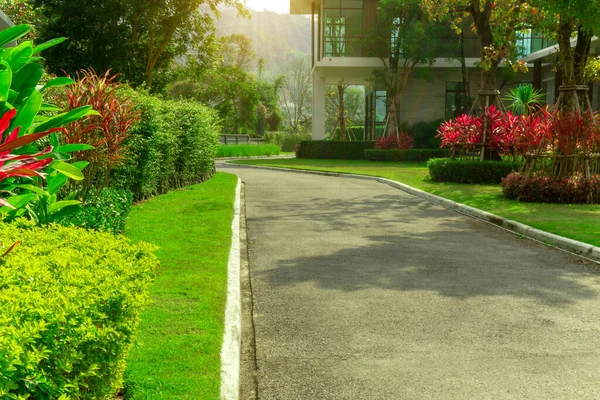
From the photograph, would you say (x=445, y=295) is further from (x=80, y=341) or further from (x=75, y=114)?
(x=80, y=341)

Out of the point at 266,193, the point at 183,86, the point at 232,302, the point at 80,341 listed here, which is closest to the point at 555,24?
the point at 266,193

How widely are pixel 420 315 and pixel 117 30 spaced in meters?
24.3

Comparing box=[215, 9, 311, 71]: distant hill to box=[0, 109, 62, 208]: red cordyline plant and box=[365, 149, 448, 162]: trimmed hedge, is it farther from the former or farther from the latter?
box=[0, 109, 62, 208]: red cordyline plant

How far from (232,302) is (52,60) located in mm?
24169

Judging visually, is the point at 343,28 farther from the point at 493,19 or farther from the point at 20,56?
the point at 20,56

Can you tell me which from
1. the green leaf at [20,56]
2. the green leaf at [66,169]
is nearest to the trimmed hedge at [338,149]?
the green leaf at [20,56]

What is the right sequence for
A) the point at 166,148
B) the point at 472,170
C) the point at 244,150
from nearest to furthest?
the point at 166,148, the point at 472,170, the point at 244,150

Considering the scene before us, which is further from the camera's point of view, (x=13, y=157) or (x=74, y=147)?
(x=74, y=147)

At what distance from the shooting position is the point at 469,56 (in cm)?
3941

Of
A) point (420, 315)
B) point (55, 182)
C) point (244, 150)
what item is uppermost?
point (55, 182)

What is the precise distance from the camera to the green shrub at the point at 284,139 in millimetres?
60094

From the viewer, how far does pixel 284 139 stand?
62.6m

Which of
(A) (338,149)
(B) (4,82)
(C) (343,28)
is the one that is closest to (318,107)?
(A) (338,149)

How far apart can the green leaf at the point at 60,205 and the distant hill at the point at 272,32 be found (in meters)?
150
